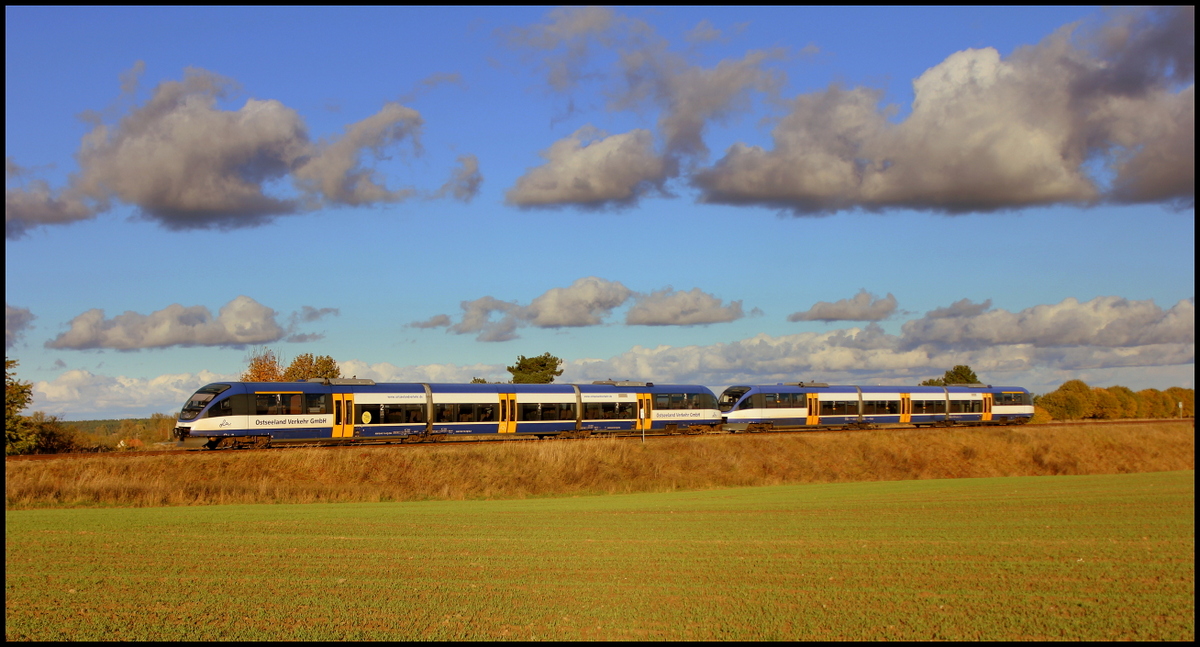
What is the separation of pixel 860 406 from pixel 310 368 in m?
45.0

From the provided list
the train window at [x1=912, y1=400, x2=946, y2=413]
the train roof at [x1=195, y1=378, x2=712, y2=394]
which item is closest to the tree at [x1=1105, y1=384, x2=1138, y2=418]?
the train window at [x1=912, y1=400, x2=946, y2=413]

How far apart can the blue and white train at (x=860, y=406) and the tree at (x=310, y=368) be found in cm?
3548

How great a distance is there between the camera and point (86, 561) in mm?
17781

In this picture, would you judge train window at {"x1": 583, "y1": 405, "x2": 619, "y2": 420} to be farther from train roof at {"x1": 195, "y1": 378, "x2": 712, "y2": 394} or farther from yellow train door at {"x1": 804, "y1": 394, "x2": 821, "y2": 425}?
yellow train door at {"x1": 804, "y1": 394, "x2": 821, "y2": 425}

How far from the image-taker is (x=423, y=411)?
4141 cm

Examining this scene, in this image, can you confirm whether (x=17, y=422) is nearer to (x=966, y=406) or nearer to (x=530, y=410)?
(x=530, y=410)

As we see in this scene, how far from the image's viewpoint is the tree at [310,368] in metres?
71.2

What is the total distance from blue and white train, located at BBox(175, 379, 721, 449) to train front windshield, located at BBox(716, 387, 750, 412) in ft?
5.69

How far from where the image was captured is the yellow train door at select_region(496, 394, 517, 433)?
43.5 m

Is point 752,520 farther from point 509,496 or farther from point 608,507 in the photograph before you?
point 509,496

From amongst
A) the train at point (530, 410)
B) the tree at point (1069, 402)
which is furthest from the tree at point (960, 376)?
the train at point (530, 410)

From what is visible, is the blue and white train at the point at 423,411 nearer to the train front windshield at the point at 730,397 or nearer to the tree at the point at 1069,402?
the train front windshield at the point at 730,397

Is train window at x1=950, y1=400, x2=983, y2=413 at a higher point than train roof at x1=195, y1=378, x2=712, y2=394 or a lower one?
lower

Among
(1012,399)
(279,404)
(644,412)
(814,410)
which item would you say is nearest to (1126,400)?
(1012,399)
